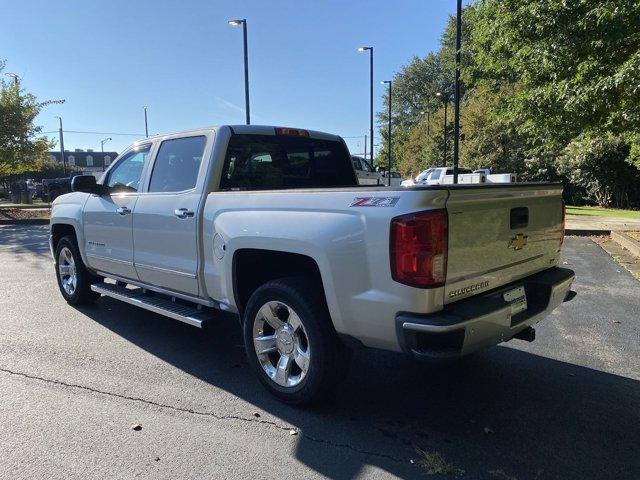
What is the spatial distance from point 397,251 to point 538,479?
4.53 feet

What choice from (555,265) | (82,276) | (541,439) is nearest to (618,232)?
(555,265)

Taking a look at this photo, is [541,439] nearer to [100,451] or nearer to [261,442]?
[261,442]

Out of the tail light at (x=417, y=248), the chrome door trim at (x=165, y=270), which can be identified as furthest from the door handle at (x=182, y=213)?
the tail light at (x=417, y=248)

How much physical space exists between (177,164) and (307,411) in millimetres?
2433

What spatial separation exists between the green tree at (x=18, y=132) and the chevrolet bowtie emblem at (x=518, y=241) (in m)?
20.4

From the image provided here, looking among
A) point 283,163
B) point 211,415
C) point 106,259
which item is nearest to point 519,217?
point 283,163

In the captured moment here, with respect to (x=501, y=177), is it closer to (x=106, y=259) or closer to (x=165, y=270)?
(x=106, y=259)

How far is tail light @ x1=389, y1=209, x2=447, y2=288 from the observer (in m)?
2.73

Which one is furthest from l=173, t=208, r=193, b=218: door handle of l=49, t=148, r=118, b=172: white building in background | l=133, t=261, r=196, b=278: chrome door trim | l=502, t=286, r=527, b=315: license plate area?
l=49, t=148, r=118, b=172: white building in background

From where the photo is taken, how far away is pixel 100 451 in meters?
2.97

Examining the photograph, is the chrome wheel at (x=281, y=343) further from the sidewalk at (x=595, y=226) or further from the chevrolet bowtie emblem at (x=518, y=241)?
the sidewalk at (x=595, y=226)

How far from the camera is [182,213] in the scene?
4152 millimetres

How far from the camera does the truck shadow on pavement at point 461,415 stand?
282 cm

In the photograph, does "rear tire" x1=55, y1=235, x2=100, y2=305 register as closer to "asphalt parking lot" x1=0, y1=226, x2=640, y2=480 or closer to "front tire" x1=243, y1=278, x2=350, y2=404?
"asphalt parking lot" x1=0, y1=226, x2=640, y2=480
